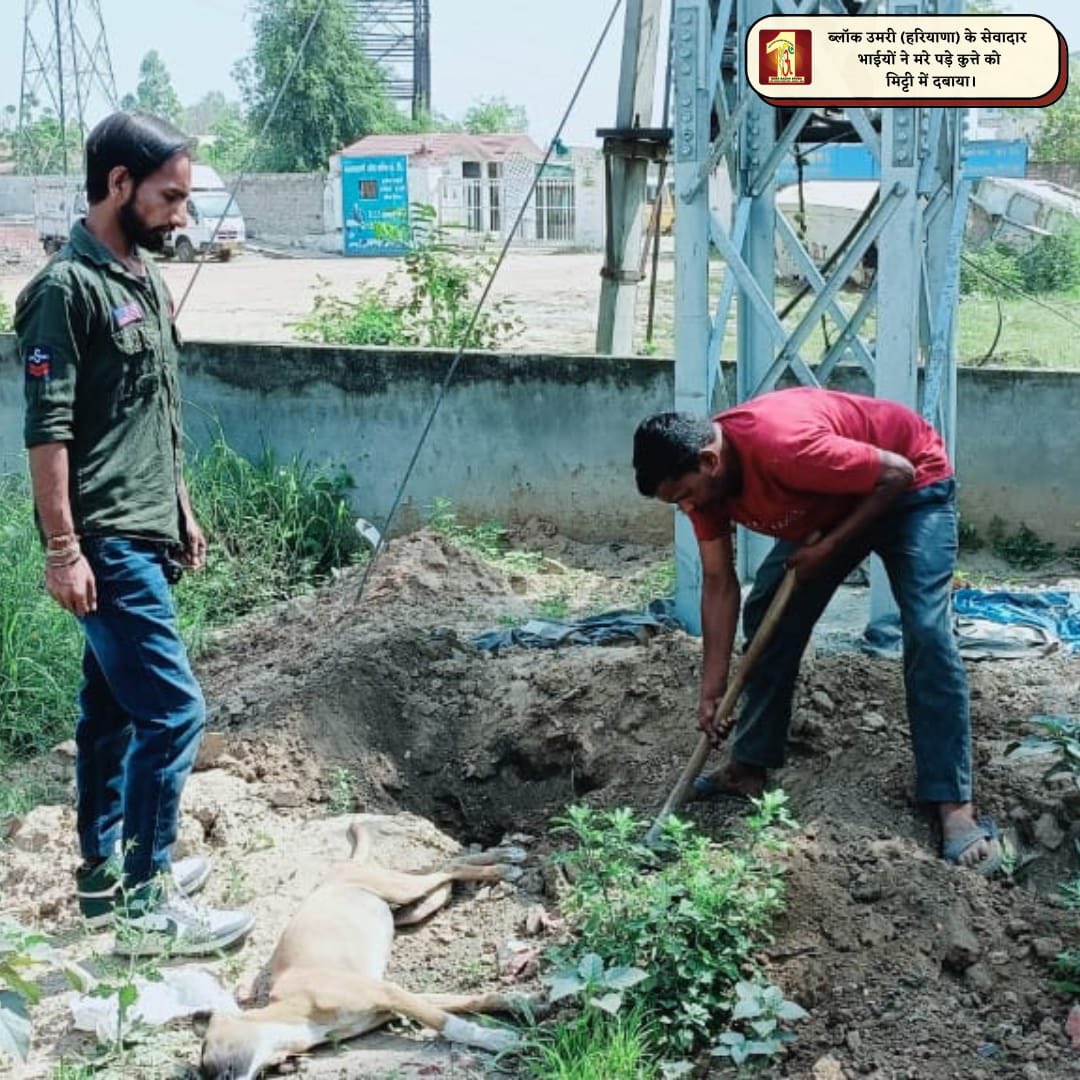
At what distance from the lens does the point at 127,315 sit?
400 centimetres

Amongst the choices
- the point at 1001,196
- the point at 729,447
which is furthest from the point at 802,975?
the point at 1001,196

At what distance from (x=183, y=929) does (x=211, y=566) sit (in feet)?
13.1

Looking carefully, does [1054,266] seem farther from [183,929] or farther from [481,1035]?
[481,1035]

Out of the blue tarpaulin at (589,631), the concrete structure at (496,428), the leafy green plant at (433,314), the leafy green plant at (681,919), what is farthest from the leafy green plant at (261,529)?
the leafy green plant at (681,919)

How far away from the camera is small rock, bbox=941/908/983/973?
388 cm

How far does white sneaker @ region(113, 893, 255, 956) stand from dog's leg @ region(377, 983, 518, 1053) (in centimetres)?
61

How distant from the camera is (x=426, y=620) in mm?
6938

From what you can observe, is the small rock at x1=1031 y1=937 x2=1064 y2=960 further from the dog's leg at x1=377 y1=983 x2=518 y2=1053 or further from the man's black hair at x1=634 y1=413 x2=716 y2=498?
the man's black hair at x1=634 y1=413 x2=716 y2=498

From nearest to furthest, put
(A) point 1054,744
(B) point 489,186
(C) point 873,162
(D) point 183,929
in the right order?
1. (D) point 183,929
2. (A) point 1054,744
3. (C) point 873,162
4. (B) point 489,186

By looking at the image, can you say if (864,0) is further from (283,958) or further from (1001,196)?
(1001,196)

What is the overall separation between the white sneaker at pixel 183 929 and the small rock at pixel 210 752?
1088mm

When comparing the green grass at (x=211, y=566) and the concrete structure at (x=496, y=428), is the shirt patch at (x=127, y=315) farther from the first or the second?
the concrete structure at (x=496, y=428)

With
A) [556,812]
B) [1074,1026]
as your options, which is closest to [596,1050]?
[1074,1026]

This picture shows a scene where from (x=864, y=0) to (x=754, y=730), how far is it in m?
2.87
